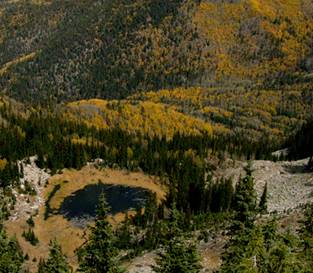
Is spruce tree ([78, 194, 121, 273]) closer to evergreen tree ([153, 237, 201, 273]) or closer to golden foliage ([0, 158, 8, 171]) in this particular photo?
evergreen tree ([153, 237, 201, 273])

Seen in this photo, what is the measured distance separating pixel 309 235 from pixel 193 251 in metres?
22.1

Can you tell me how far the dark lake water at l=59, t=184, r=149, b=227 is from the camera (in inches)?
6043

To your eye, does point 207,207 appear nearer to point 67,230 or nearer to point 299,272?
point 67,230

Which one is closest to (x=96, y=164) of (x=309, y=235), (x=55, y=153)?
(x=55, y=153)

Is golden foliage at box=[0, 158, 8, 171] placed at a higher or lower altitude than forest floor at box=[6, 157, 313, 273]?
higher

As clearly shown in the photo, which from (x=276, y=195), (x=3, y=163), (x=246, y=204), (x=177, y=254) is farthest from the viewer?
(x=3, y=163)

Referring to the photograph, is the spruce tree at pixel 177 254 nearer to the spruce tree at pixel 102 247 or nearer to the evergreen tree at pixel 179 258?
the evergreen tree at pixel 179 258

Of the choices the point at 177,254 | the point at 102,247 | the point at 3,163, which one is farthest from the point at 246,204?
the point at 3,163

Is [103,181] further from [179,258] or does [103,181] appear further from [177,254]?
[179,258]

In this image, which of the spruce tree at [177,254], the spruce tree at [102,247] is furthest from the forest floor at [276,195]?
the spruce tree at [102,247]

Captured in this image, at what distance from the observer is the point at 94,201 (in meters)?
164

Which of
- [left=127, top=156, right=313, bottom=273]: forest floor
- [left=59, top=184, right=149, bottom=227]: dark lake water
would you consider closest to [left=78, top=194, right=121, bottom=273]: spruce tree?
[left=127, top=156, right=313, bottom=273]: forest floor

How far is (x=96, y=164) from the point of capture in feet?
620

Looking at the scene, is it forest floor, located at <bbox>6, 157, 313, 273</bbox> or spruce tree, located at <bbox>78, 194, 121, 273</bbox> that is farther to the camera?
forest floor, located at <bbox>6, 157, 313, 273</bbox>
